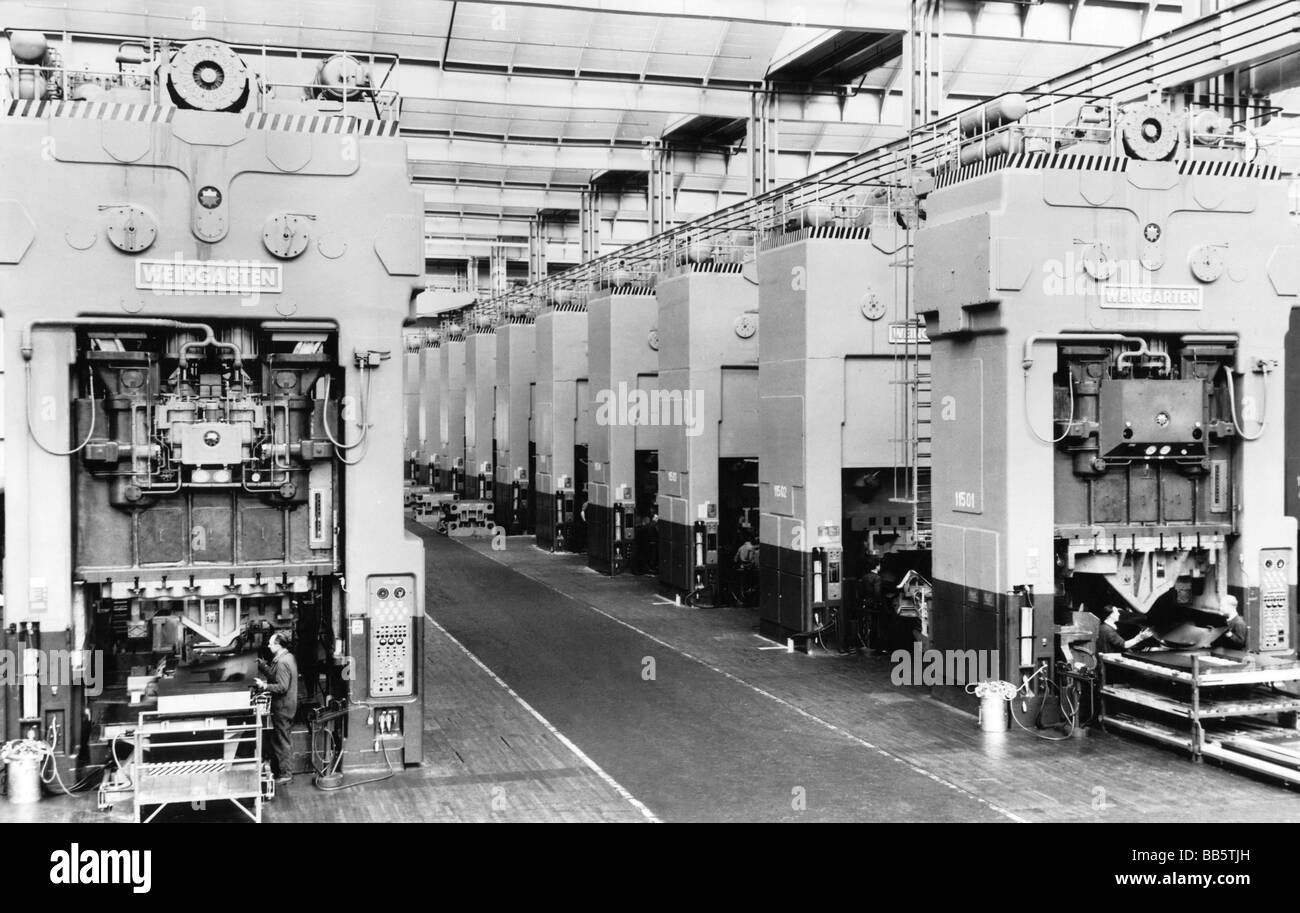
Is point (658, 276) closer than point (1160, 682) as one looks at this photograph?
No

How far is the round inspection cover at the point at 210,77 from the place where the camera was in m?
9.41

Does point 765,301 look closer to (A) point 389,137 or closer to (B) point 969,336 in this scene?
(B) point 969,336

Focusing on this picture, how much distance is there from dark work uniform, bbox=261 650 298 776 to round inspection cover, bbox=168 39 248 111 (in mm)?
4270

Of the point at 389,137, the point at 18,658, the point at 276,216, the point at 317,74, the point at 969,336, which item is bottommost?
the point at 18,658

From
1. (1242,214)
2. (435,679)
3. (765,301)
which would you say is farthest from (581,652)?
(1242,214)

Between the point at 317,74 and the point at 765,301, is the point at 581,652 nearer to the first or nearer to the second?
the point at 765,301

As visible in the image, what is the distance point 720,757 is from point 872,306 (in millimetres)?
6548

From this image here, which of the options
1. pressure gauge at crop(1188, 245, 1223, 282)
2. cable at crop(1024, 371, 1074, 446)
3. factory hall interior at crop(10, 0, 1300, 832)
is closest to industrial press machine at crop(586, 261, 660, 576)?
factory hall interior at crop(10, 0, 1300, 832)

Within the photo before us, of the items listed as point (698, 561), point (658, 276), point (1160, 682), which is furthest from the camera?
point (658, 276)

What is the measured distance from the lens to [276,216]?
9.39m

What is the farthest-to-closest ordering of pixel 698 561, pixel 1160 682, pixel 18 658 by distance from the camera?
pixel 698 561, pixel 1160 682, pixel 18 658

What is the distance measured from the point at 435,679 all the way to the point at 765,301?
20.5ft

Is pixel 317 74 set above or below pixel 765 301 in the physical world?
above

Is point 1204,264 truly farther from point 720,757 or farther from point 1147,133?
point 720,757
